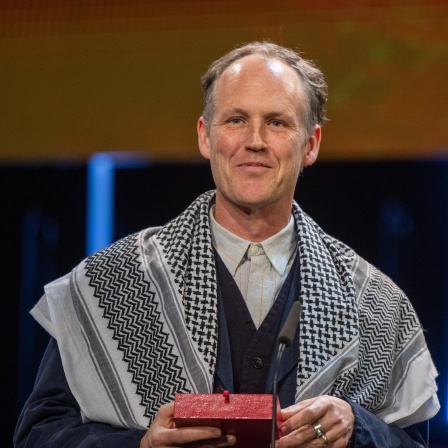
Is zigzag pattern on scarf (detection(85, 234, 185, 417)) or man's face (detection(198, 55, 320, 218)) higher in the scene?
man's face (detection(198, 55, 320, 218))

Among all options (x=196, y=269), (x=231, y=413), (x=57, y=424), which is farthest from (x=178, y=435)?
(x=196, y=269)

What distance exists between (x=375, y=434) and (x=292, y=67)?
0.99 m

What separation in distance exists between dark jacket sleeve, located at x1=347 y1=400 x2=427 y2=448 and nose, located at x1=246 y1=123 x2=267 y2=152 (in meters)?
0.66

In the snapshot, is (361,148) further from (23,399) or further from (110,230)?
(23,399)

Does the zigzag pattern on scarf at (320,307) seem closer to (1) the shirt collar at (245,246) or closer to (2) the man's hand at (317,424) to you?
(1) the shirt collar at (245,246)

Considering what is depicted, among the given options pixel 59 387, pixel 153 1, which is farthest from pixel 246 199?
pixel 153 1

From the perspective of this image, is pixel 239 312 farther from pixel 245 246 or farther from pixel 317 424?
pixel 317 424

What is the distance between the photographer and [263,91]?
2.44 m

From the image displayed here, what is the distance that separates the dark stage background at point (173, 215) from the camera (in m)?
4.32

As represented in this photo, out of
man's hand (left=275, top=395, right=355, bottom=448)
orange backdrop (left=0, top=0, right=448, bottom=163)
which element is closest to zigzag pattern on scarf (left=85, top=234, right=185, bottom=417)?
man's hand (left=275, top=395, right=355, bottom=448)

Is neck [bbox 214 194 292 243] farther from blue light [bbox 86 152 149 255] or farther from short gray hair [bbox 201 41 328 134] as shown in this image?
blue light [bbox 86 152 149 255]

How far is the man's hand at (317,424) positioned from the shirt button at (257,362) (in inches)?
7.7

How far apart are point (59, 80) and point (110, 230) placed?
757mm

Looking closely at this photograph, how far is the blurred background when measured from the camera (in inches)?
163
